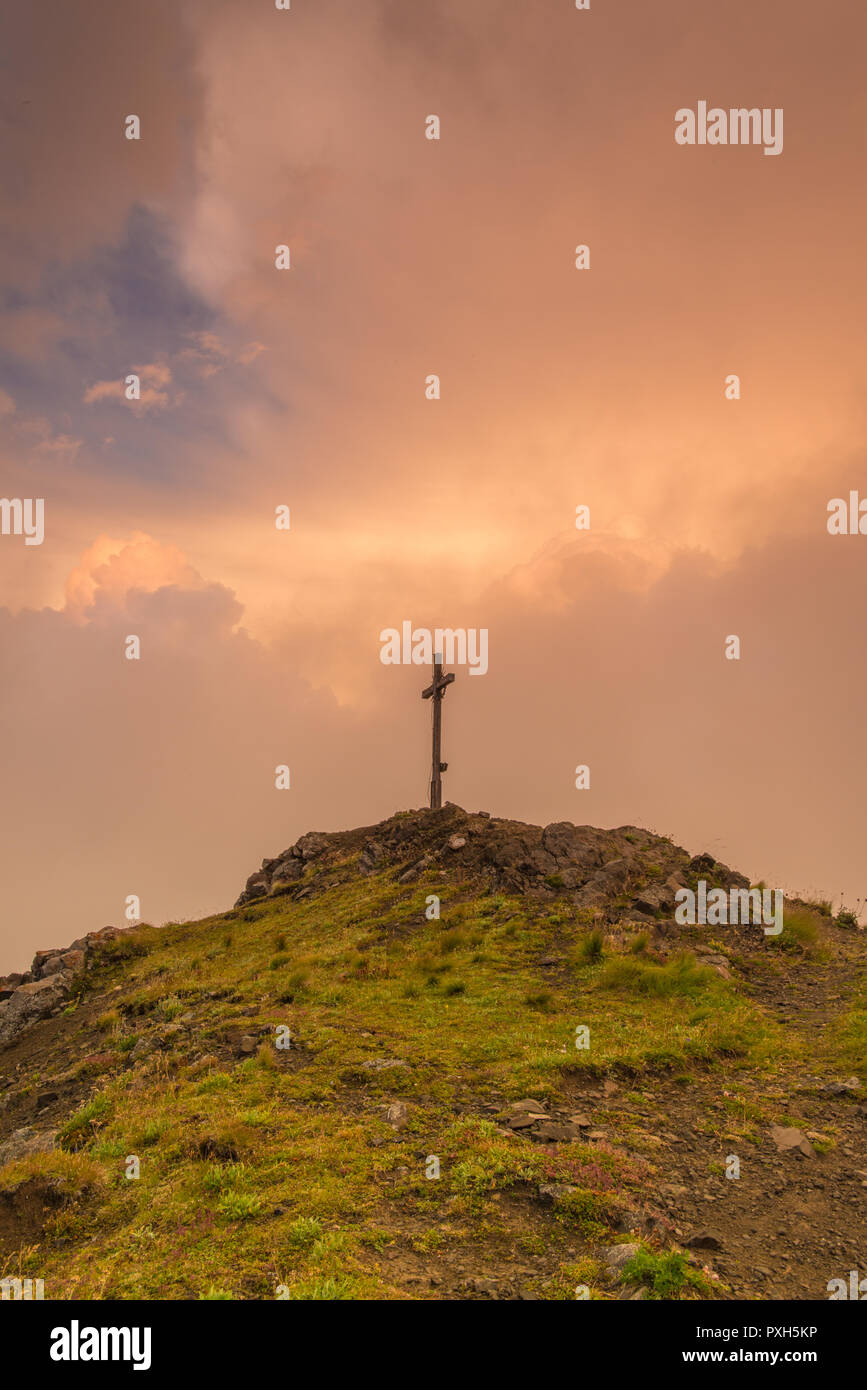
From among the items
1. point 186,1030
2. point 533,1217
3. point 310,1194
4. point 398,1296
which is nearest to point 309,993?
point 186,1030

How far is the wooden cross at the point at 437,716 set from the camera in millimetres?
36625

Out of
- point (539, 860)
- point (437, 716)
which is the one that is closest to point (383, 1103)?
point (539, 860)

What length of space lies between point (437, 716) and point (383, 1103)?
25273mm

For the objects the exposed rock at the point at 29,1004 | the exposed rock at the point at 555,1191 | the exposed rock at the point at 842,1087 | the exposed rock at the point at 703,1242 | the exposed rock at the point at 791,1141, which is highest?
the exposed rock at the point at 842,1087

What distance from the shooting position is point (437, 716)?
36844mm

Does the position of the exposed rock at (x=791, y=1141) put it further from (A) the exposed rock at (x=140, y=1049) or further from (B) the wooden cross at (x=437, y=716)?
(B) the wooden cross at (x=437, y=716)

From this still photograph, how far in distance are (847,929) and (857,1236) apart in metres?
19.4

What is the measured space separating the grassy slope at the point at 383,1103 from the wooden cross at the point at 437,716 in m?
12.0

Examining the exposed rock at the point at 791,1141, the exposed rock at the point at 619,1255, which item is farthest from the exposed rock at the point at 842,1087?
the exposed rock at the point at 619,1255

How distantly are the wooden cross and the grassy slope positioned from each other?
11959 millimetres

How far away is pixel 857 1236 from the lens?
8664 millimetres

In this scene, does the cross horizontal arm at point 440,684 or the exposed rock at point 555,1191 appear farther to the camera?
the cross horizontal arm at point 440,684

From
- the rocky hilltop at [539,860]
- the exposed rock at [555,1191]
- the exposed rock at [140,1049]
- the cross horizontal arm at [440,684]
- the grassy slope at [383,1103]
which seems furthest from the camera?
the cross horizontal arm at [440,684]
